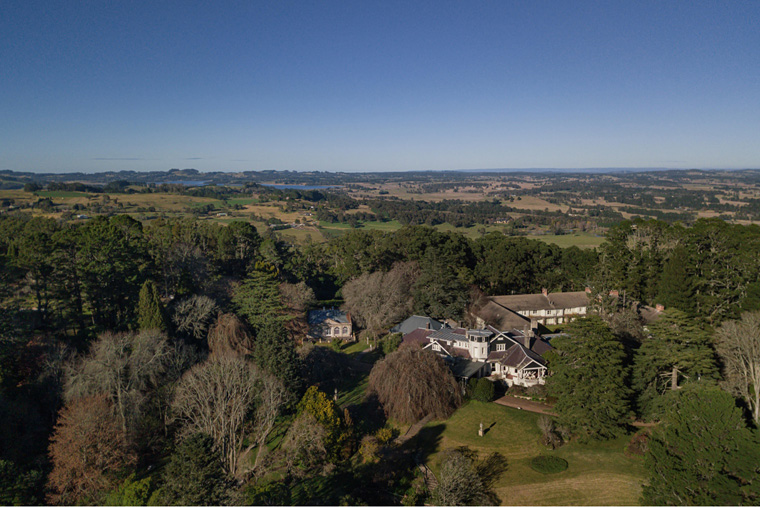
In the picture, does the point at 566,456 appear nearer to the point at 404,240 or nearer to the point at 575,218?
the point at 404,240

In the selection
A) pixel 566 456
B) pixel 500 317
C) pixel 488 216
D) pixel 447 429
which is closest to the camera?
pixel 566 456

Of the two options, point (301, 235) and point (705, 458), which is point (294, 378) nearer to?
point (705, 458)

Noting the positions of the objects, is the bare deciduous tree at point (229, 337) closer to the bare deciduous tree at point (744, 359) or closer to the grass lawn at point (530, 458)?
the grass lawn at point (530, 458)

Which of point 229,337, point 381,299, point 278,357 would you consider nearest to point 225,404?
point 278,357

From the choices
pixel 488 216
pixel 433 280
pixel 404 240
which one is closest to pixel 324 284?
pixel 404 240

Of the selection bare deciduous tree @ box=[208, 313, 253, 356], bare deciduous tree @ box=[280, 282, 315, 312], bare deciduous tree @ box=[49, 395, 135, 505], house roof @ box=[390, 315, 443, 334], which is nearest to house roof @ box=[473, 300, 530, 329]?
house roof @ box=[390, 315, 443, 334]

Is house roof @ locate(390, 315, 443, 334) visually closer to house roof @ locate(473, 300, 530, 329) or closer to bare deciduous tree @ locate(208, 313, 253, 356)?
house roof @ locate(473, 300, 530, 329)

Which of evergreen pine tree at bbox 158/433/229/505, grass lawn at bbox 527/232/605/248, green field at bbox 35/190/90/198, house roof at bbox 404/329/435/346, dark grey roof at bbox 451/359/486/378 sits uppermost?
green field at bbox 35/190/90/198
